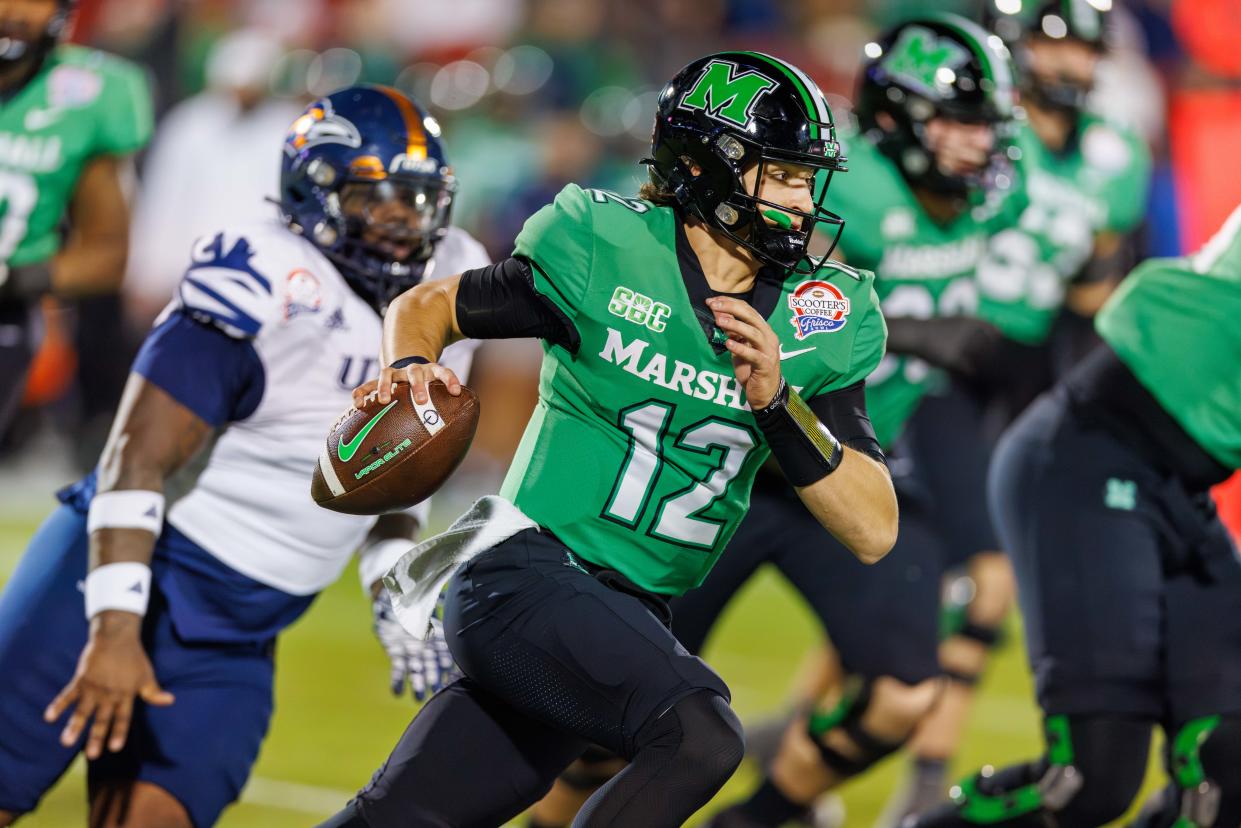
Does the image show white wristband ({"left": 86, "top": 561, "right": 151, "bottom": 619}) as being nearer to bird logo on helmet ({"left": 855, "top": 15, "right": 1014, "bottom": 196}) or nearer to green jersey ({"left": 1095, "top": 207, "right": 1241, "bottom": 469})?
green jersey ({"left": 1095, "top": 207, "right": 1241, "bottom": 469})

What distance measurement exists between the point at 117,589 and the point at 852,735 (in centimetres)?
197

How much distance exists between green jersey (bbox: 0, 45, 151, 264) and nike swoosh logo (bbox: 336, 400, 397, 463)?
2581mm

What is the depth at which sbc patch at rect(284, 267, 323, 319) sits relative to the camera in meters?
3.59

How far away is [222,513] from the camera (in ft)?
12.1

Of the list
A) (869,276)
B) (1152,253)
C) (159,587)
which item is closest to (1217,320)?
(869,276)

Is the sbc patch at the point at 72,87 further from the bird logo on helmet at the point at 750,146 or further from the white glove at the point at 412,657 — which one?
the bird logo on helmet at the point at 750,146

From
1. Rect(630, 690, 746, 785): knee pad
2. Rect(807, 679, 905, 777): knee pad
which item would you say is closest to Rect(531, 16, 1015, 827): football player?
Rect(807, 679, 905, 777): knee pad

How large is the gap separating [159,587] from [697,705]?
1.30m

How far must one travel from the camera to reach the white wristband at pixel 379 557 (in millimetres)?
3783

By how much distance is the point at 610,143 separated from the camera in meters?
11.6

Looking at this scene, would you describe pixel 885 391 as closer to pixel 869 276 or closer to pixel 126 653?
pixel 869 276

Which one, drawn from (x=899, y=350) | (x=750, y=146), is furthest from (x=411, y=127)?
(x=899, y=350)

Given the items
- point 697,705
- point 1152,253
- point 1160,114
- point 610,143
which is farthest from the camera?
point 610,143

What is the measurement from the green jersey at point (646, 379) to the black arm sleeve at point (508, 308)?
0.8 inches
